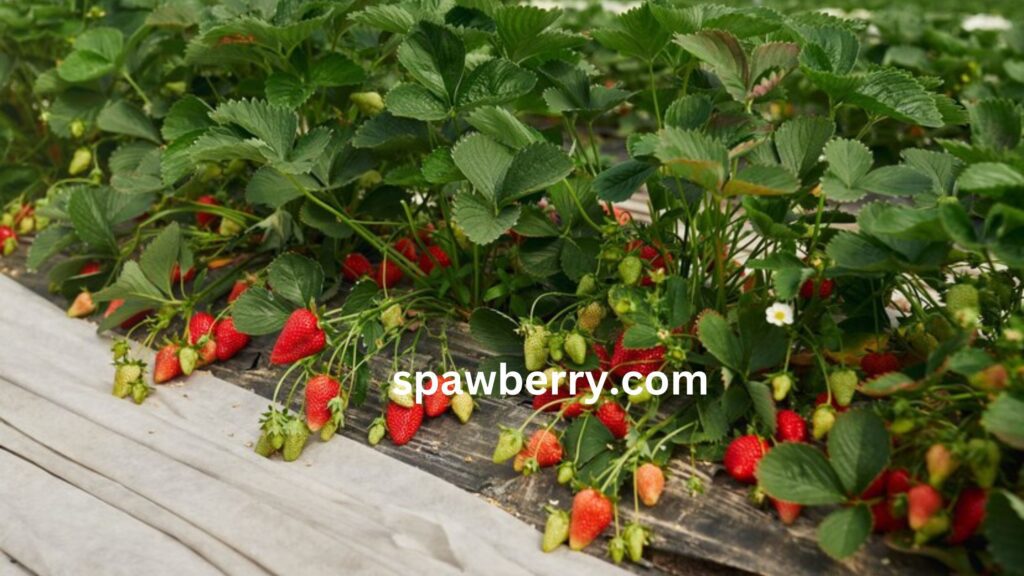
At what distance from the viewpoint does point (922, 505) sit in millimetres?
929

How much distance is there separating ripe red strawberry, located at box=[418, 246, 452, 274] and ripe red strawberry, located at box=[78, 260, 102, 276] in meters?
0.58

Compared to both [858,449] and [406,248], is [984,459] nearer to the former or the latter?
[858,449]

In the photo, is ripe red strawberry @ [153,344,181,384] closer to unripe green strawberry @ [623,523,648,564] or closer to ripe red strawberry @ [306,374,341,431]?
ripe red strawberry @ [306,374,341,431]

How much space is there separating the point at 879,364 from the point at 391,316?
62 centimetres

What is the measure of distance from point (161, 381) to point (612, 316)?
652mm

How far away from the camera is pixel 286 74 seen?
1477 millimetres

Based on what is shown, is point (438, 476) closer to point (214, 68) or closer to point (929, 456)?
point (929, 456)

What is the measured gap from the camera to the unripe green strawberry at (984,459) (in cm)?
90

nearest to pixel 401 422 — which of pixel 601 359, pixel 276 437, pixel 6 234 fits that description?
pixel 276 437

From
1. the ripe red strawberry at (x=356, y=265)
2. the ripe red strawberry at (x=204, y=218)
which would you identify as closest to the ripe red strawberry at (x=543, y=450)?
the ripe red strawberry at (x=356, y=265)

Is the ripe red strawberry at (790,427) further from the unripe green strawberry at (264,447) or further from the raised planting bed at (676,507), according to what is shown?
the unripe green strawberry at (264,447)

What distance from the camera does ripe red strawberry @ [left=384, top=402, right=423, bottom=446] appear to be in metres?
1.27

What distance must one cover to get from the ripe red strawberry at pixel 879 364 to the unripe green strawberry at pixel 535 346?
1.22ft

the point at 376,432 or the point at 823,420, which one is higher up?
the point at 823,420
